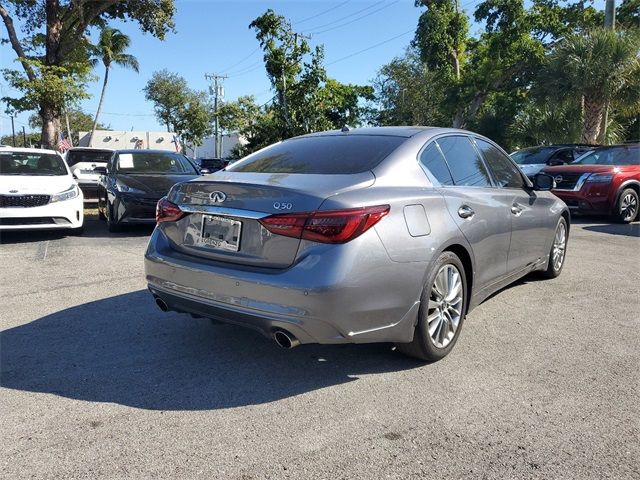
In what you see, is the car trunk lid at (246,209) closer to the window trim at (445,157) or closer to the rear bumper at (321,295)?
the rear bumper at (321,295)

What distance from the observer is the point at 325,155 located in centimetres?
384

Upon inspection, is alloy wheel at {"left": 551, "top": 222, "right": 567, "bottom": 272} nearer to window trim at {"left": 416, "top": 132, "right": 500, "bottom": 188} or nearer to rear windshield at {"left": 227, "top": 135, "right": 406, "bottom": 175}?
window trim at {"left": 416, "top": 132, "right": 500, "bottom": 188}

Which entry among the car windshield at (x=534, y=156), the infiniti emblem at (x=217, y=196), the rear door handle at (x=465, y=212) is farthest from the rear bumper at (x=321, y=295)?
the car windshield at (x=534, y=156)

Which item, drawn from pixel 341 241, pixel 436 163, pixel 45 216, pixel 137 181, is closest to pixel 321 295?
pixel 341 241

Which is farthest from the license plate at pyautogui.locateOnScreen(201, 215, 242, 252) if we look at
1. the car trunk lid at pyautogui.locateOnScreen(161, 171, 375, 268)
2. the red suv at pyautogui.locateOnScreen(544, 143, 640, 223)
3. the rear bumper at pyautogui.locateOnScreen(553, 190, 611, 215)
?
the rear bumper at pyautogui.locateOnScreen(553, 190, 611, 215)

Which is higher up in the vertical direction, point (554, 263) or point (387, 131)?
point (387, 131)

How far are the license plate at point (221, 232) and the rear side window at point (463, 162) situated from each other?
1688 mm

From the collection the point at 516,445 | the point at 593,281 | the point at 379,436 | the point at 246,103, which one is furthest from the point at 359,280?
the point at 246,103

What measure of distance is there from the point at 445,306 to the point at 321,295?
44.3 inches

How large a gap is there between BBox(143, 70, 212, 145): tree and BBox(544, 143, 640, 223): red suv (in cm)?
4881

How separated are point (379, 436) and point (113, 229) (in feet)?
26.2

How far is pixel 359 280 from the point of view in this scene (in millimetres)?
2998

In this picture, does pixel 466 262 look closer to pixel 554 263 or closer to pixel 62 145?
pixel 554 263

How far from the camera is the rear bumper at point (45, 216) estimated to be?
8.13 m
